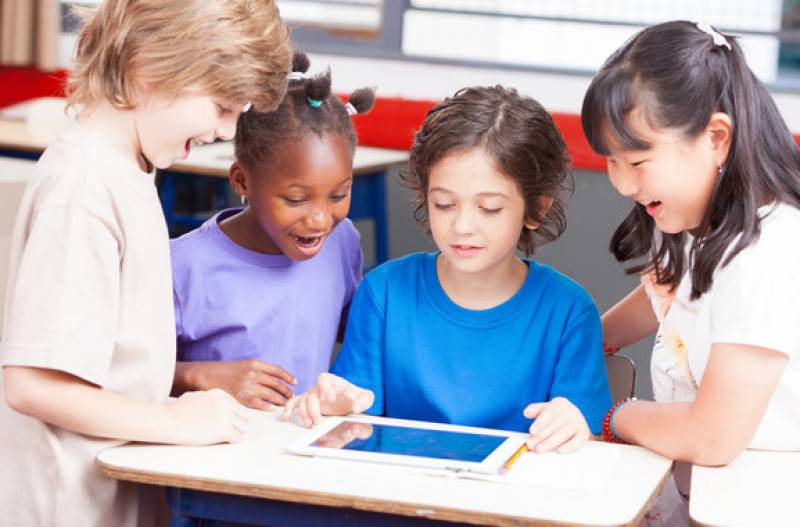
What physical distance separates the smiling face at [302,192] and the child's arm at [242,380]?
211mm

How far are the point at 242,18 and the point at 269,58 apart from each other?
2.9 inches

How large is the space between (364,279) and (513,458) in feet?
1.81

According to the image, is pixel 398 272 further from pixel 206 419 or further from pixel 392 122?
pixel 392 122

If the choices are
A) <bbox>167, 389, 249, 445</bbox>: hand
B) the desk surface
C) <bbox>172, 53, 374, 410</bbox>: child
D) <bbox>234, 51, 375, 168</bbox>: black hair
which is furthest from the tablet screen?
the desk surface

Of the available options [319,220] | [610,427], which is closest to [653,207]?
[610,427]

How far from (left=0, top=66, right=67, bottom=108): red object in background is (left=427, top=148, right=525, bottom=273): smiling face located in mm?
4071

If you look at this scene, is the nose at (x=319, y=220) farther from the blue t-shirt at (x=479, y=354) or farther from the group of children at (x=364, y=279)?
the blue t-shirt at (x=479, y=354)

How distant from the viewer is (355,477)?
55.0 inches

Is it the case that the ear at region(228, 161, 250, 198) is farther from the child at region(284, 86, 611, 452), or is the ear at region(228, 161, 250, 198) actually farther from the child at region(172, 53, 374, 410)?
the child at region(284, 86, 611, 452)

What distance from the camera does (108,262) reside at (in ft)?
4.93

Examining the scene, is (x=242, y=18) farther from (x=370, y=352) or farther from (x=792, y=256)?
(x=792, y=256)

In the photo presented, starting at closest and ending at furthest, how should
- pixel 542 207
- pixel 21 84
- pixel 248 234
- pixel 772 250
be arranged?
pixel 772 250 → pixel 542 207 → pixel 248 234 → pixel 21 84

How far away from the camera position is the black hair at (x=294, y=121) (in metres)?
1.98

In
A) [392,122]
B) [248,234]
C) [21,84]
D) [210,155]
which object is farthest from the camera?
[21,84]
